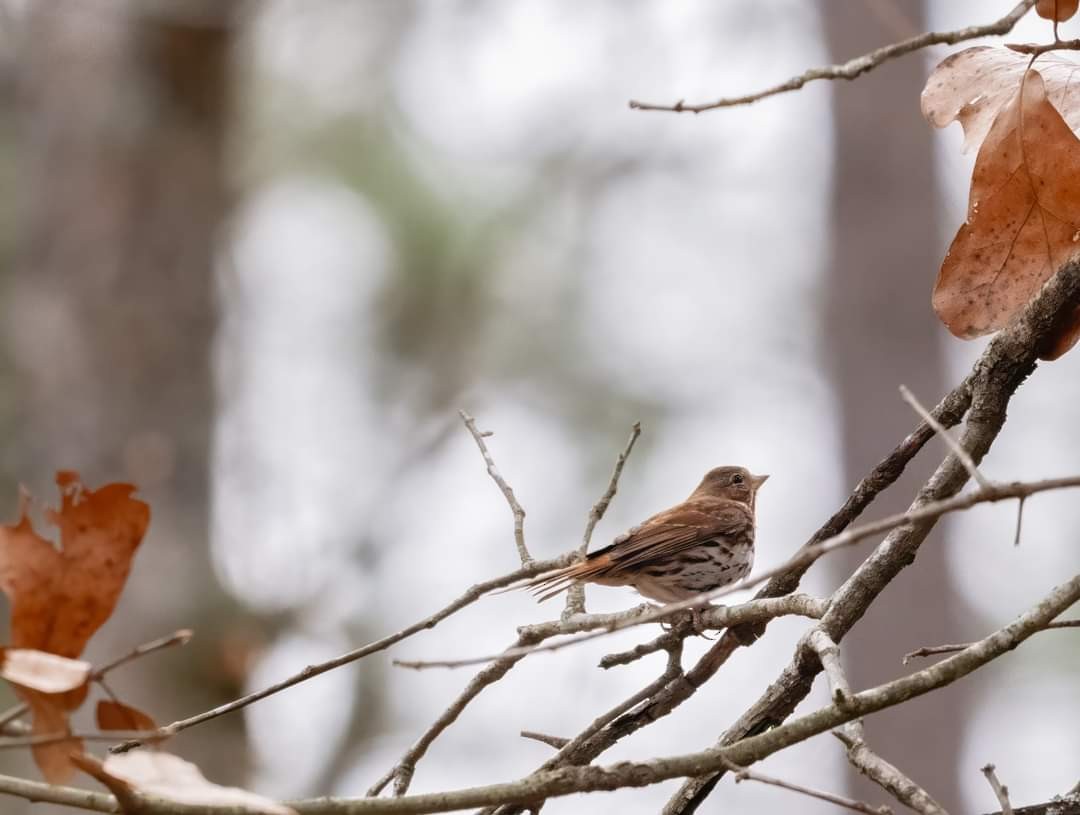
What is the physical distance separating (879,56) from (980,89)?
30 cm

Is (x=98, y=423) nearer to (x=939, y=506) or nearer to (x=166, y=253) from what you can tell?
(x=166, y=253)

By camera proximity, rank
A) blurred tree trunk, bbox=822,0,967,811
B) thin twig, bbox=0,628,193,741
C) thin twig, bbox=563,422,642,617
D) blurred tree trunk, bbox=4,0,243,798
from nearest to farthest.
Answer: thin twig, bbox=0,628,193,741, thin twig, bbox=563,422,642,617, blurred tree trunk, bbox=4,0,243,798, blurred tree trunk, bbox=822,0,967,811

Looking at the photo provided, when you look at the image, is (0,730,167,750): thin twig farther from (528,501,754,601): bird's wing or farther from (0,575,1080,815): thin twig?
(528,501,754,601): bird's wing

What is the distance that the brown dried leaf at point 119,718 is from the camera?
1.41m

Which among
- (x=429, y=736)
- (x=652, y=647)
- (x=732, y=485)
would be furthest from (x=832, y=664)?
(x=732, y=485)

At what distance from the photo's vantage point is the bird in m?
3.86

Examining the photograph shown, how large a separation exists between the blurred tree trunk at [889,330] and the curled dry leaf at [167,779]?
6.13 metres

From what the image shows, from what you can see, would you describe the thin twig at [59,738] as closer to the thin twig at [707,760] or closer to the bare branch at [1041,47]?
the thin twig at [707,760]

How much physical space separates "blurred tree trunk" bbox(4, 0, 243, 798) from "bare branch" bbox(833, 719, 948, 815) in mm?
4040

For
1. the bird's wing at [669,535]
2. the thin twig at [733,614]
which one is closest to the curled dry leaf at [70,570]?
the thin twig at [733,614]

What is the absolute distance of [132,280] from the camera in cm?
586

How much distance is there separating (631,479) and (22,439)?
13.4 ft

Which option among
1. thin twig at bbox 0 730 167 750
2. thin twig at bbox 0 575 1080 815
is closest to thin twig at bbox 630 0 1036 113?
thin twig at bbox 0 575 1080 815

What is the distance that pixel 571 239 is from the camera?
914 cm
